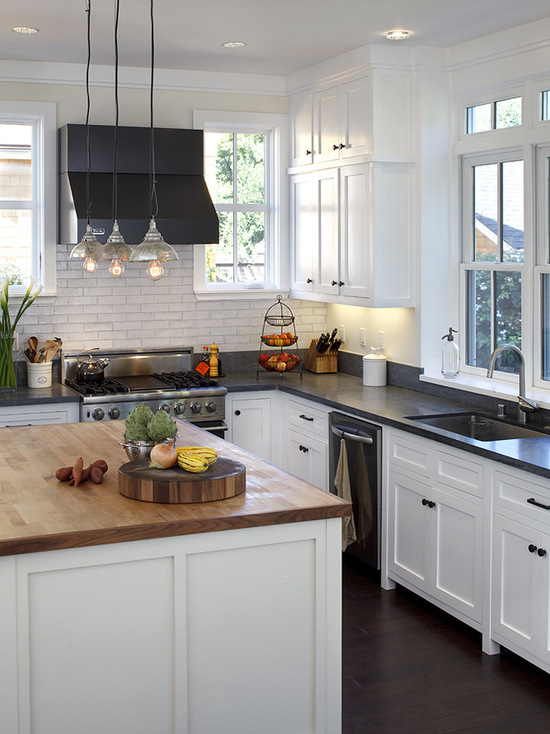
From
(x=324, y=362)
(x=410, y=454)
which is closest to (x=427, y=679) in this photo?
(x=410, y=454)

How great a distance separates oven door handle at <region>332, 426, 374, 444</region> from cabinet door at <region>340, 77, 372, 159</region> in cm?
168

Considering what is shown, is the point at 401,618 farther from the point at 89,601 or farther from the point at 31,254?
the point at 31,254

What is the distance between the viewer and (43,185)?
5.89m

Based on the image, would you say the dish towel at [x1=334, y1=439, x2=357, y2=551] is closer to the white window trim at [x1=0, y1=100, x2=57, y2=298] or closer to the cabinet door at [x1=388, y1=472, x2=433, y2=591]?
→ the cabinet door at [x1=388, y1=472, x2=433, y2=591]

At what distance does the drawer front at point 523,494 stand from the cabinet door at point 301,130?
3.01 metres

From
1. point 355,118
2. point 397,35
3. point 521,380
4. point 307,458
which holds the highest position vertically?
point 397,35

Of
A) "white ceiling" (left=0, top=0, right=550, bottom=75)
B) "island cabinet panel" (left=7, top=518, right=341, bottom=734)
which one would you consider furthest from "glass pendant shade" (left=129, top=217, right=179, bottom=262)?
"white ceiling" (left=0, top=0, right=550, bottom=75)

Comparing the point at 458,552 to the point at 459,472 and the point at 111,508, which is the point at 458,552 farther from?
the point at 111,508

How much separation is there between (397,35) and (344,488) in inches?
101

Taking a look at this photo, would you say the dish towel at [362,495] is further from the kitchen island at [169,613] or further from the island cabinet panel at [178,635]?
the island cabinet panel at [178,635]

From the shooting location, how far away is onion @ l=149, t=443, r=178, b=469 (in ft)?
10.4

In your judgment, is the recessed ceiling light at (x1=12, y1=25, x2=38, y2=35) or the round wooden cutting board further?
the recessed ceiling light at (x1=12, y1=25, x2=38, y2=35)

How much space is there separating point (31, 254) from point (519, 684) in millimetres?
4026

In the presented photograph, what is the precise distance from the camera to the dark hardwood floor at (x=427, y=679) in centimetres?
351
